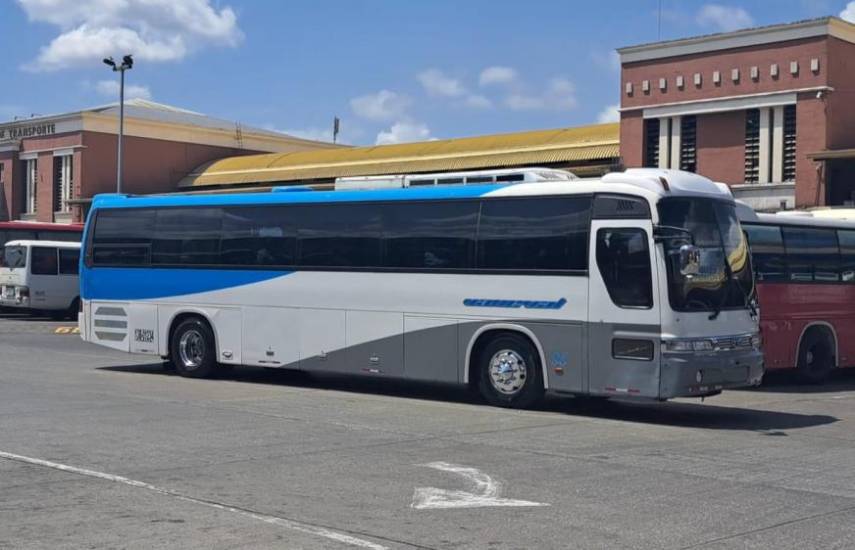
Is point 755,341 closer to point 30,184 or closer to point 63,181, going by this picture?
point 63,181

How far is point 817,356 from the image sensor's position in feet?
67.3

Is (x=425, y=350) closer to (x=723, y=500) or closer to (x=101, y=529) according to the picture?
(x=723, y=500)

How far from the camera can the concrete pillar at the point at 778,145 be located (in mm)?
31141

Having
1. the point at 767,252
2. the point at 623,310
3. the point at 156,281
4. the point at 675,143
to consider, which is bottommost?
the point at 623,310

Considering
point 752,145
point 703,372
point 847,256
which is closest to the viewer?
point 703,372

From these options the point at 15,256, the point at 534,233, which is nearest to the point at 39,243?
the point at 15,256

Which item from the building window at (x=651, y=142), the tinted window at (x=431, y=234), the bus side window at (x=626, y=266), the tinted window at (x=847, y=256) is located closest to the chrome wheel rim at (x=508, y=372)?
the tinted window at (x=431, y=234)

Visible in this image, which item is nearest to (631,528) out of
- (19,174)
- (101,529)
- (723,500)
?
(723,500)

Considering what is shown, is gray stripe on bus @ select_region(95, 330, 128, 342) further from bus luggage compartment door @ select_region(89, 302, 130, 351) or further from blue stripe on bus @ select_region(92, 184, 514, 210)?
blue stripe on bus @ select_region(92, 184, 514, 210)

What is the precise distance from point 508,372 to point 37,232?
31124 millimetres

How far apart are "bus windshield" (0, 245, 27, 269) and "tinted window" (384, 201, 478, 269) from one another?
24568 mm

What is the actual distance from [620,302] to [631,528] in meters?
6.55

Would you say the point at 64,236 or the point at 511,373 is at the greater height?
the point at 64,236

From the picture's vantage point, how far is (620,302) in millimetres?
14344
